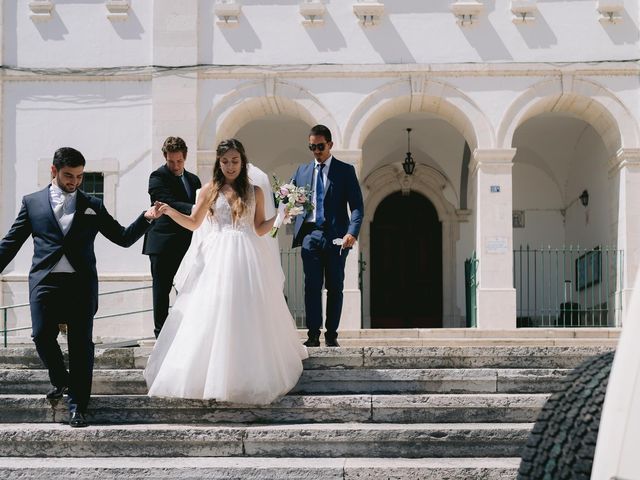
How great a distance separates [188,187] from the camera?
841 cm

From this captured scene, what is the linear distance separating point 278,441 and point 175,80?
10418mm

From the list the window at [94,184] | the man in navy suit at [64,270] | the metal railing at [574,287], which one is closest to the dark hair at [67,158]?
the man in navy suit at [64,270]

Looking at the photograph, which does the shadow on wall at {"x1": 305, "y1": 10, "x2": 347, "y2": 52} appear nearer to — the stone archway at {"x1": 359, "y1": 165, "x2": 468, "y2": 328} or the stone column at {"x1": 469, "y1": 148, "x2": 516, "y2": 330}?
the stone column at {"x1": 469, "y1": 148, "x2": 516, "y2": 330}

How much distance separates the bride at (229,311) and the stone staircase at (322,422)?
0.77 feet

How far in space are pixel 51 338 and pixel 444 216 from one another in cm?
1459

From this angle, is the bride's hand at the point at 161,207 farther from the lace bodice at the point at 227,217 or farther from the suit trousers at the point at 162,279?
the suit trousers at the point at 162,279

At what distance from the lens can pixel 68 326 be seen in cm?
705

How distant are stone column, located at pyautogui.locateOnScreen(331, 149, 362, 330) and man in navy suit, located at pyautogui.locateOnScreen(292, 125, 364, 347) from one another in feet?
22.0

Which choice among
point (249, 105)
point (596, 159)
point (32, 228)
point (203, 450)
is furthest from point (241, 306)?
point (596, 159)

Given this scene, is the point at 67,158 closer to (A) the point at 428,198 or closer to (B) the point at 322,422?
(B) the point at 322,422

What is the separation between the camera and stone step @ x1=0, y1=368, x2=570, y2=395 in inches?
298

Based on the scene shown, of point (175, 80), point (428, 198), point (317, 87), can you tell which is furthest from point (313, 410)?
point (428, 198)

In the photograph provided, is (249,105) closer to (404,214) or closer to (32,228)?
(404,214)

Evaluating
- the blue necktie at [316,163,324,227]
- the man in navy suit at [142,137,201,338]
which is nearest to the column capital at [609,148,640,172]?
the blue necktie at [316,163,324,227]
